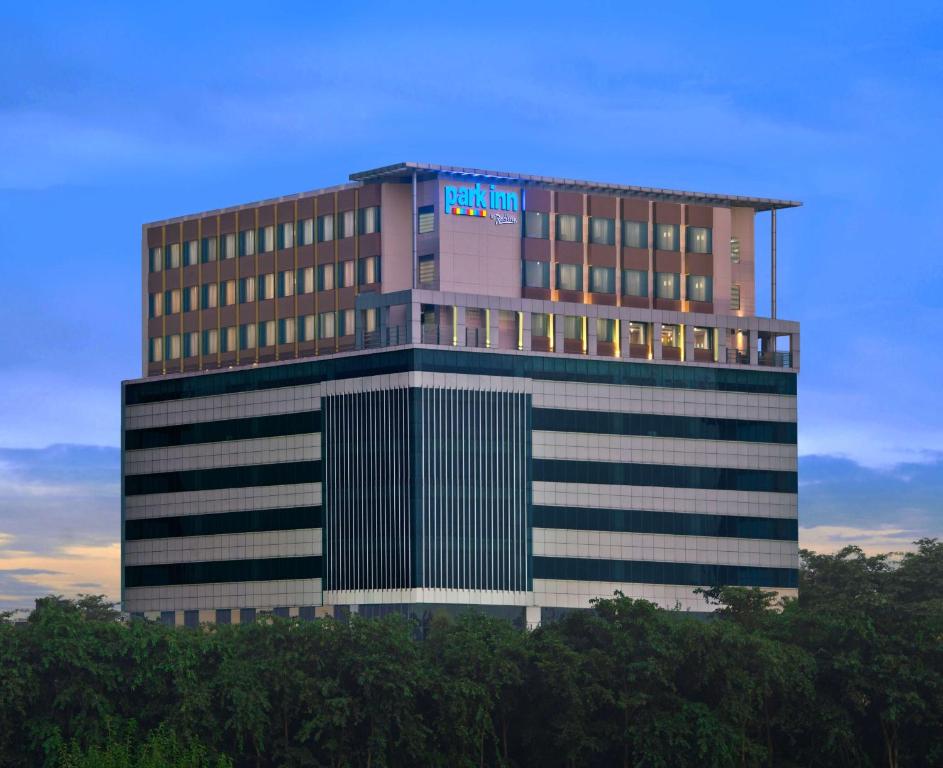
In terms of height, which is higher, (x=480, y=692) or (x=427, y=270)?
(x=427, y=270)

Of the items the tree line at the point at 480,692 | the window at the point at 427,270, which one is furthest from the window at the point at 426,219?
the tree line at the point at 480,692

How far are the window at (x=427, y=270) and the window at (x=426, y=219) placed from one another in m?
2.06

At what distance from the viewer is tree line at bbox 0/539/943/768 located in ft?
484

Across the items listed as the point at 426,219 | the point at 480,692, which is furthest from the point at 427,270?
the point at 480,692

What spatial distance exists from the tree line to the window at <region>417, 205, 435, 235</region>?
43.6m

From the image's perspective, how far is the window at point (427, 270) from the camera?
651ft

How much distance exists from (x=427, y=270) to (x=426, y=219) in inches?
169

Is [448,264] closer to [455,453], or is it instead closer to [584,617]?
[455,453]

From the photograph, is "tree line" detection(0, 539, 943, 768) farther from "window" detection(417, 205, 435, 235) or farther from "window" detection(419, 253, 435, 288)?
"window" detection(417, 205, 435, 235)

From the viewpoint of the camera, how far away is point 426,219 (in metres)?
198

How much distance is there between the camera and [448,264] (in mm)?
197625

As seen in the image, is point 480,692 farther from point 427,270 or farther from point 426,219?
point 426,219

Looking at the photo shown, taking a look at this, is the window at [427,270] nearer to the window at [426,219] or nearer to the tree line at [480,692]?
the window at [426,219]

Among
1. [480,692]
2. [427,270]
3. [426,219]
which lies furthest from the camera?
[427,270]
